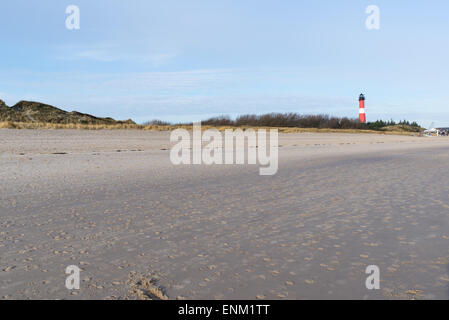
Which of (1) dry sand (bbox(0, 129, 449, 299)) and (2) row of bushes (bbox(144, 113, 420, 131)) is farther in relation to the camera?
(2) row of bushes (bbox(144, 113, 420, 131))

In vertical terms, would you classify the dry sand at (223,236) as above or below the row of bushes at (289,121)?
below

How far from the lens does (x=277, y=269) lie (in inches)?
119

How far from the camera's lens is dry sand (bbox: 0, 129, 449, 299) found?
2723 millimetres

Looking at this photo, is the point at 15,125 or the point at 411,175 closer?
the point at 411,175

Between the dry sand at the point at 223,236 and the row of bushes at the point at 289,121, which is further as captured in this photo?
the row of bushes at the point at 289,121

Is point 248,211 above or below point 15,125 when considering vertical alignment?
below

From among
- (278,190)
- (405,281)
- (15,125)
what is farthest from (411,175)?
(15,125)

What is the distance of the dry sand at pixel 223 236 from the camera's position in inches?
Result: 107

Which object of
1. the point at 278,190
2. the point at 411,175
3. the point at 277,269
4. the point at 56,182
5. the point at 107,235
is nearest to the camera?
the point at 277,269

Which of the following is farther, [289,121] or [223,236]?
[289,121]

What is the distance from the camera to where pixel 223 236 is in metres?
3.94

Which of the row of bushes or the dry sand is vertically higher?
the row of bushes
